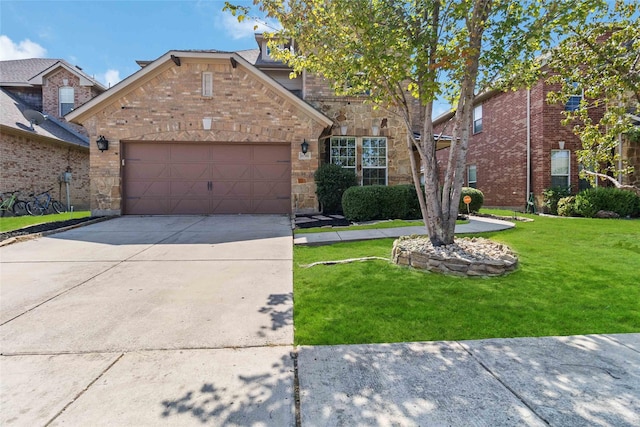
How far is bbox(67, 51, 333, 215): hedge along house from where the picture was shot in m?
10.9

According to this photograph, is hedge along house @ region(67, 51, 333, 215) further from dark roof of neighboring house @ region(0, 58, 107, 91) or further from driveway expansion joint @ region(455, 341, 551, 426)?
driveway expansion joint @ region(455, 341, 551, 426)

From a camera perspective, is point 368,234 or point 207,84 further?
point 207,84

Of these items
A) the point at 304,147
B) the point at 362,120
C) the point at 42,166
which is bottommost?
the point at 42,166

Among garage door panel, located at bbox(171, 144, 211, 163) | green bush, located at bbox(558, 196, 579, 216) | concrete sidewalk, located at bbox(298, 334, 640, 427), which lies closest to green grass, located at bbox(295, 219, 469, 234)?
garage door panel, located at bbox(171, 144, 211, 163)

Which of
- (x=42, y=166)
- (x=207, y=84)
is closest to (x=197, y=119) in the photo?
(x=207, y=84)

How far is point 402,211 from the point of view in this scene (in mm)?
9836

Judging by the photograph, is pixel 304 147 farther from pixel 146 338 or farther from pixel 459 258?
pixel 146 338

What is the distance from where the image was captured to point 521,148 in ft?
46.8

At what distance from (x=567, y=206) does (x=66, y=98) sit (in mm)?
24146

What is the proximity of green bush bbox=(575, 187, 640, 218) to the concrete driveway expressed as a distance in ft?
38.7

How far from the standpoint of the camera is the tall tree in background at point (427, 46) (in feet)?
14.9

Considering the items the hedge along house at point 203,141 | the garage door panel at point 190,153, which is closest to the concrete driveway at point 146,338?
the hedge along house at point 203,141

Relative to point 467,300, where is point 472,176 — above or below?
above

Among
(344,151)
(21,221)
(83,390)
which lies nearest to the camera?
(83,390)
